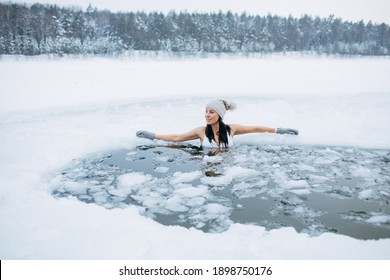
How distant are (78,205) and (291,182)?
202 cm

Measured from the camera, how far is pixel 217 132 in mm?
4461

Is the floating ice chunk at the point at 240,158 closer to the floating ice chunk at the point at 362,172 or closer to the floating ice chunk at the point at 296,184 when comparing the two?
the floating ice chunk at the point at 296,184

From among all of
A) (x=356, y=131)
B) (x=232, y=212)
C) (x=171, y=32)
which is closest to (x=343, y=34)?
(x=171, y=32)

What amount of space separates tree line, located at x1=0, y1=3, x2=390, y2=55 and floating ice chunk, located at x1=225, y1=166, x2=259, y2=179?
2905cm

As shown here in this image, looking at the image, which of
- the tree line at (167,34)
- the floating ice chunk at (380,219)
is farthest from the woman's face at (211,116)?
the tree line at (167,34)

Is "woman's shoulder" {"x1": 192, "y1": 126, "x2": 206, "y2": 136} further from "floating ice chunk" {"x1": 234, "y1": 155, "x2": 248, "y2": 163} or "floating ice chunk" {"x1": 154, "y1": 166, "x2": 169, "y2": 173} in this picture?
"floating ice chunk" {"x1": 154, "y1": 166, "x2": 169, "y2": 173}

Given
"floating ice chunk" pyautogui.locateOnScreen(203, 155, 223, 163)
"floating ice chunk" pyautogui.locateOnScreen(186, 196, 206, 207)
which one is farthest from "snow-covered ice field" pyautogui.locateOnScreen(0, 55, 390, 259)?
"floating ice chunk" pyautogui.locateOnScreen(203, 155, 223, 163)

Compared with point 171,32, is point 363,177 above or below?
below

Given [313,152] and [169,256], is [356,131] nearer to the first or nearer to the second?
[313,152]

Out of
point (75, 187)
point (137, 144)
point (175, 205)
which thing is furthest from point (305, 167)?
point (75, 187)

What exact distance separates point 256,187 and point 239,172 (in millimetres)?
415

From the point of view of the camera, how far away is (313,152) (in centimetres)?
414

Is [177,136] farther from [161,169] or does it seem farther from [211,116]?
[161,169]

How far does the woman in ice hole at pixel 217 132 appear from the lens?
425cm
